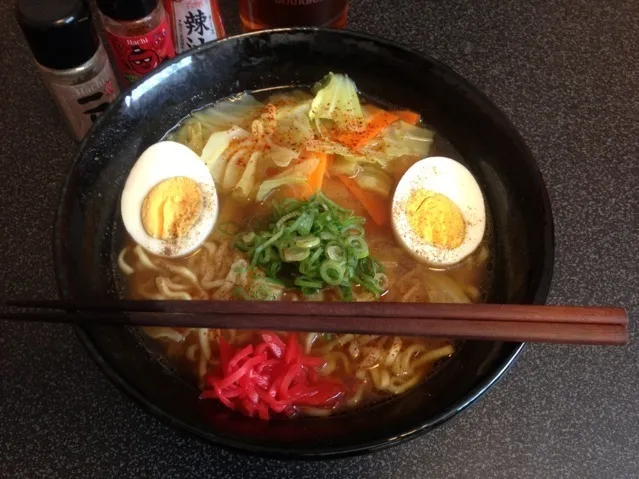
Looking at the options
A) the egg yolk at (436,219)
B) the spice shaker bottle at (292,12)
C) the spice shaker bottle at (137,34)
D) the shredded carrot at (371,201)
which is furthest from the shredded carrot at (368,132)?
the spice shaker bottle at (137,34)

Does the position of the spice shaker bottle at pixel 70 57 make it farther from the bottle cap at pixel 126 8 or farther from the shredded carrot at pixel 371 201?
the shredded carrot at pixel 371 201

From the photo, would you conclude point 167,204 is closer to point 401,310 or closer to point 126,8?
point 126,8

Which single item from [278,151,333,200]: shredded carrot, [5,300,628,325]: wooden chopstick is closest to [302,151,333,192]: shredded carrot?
[278,151,333,200]: shredded carrot

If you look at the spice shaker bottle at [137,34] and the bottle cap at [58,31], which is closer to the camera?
the bottle cap at [58,31]

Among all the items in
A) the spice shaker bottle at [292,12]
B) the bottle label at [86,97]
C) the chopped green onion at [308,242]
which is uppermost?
the spice shaker bottle at [292,12]

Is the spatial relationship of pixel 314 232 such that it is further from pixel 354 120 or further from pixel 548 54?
pixel 548 54

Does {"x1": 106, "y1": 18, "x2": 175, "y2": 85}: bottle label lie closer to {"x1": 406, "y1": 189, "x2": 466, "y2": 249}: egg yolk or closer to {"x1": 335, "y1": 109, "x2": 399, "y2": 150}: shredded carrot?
{"x1": 335, "y1": 109, "x2": 399, "y2": 150}: shredded carrot

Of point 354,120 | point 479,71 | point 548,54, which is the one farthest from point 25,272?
point 548,54

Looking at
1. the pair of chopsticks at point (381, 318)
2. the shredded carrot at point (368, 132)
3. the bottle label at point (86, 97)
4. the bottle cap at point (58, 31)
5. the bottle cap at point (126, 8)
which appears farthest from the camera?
the shredded carrot at point (368, 132)
